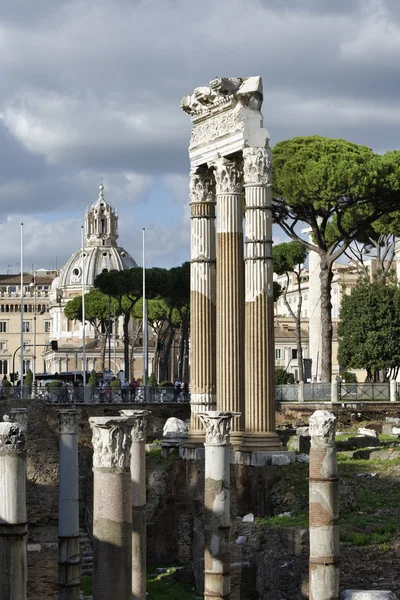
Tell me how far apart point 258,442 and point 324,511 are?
7.33 m

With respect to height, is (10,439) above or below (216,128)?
below

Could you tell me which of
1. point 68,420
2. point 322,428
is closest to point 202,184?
point 68,420

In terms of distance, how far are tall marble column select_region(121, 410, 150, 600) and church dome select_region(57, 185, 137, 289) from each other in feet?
333

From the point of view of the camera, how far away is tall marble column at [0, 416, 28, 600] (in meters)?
11.9

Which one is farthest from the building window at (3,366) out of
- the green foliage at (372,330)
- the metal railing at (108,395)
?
the metal railing at (108,395)

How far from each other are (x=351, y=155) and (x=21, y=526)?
26102mm

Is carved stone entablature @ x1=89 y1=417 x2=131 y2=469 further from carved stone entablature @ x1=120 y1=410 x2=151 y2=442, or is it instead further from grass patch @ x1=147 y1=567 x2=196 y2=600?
grass patch @ x1=147 y1=567 x2=196 y2=600

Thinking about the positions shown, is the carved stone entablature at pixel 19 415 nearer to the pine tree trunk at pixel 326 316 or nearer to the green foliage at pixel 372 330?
the pine tree trunk at pixel 326 316

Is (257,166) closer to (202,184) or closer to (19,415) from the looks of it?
(202,184)

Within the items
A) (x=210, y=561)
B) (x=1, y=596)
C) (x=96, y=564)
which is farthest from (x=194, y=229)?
(x=1, y=596)

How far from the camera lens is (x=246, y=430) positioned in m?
22.6

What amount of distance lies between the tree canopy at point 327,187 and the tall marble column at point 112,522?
23.0m

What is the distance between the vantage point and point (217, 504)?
17.0 meters

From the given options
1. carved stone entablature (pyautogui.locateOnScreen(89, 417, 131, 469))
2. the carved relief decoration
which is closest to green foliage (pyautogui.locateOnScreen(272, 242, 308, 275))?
the carved relief decoration
